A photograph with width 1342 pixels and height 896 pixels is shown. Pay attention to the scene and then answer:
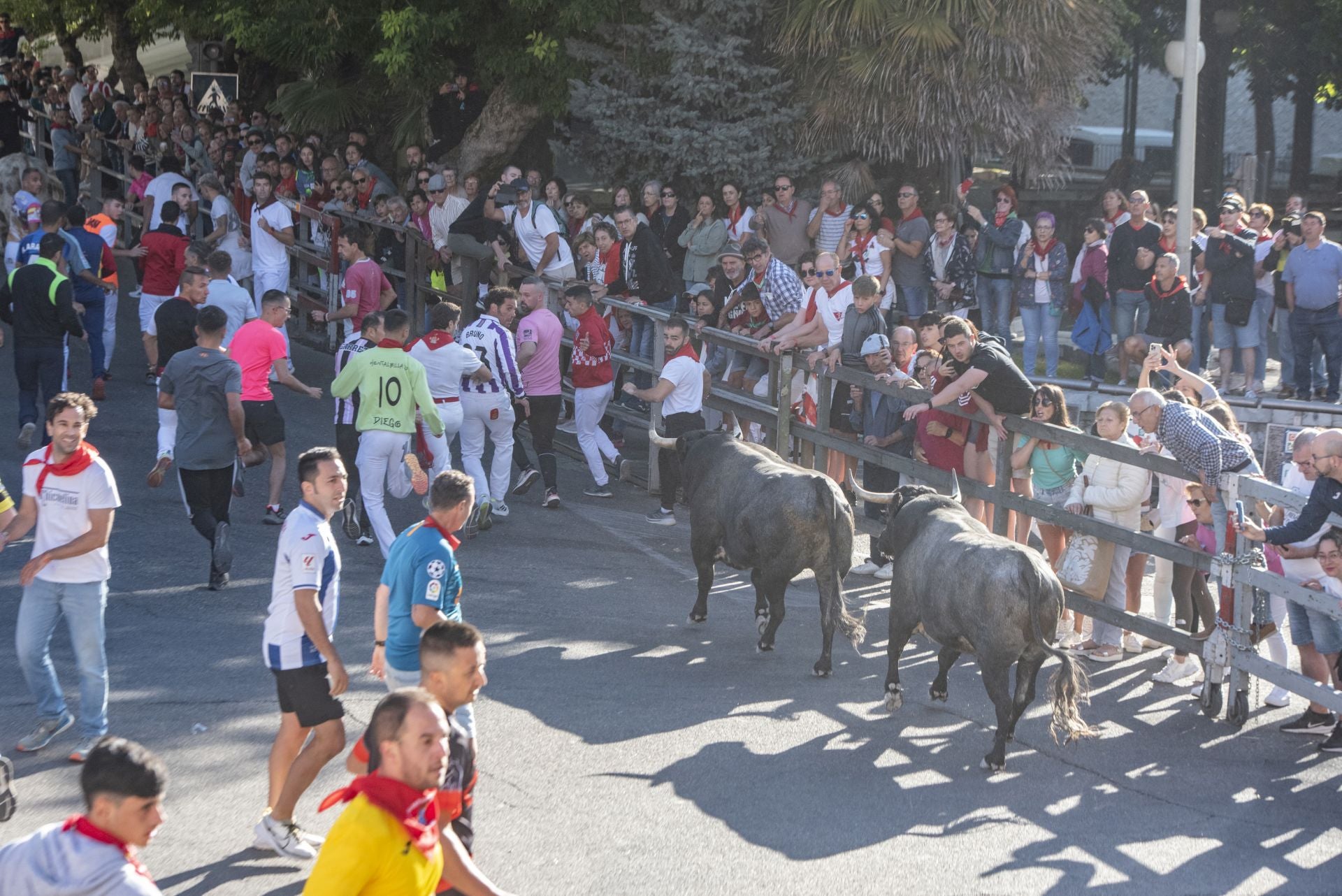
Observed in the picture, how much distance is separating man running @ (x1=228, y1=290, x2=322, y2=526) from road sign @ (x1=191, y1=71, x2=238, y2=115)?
12814 millimetres

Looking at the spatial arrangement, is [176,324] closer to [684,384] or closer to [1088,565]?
[684,384]

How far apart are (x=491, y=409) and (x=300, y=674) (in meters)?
5.93

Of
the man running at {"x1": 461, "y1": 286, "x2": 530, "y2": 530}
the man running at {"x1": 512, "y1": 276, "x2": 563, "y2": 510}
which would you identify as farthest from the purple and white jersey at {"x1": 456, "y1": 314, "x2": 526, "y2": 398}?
the man running at {"x1": 512, "y1": 276, "x2": 563, "y2": 510}

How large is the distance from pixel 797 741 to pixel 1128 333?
8.46 meters

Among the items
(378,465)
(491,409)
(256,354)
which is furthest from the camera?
(491,409)

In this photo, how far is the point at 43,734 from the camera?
725cm

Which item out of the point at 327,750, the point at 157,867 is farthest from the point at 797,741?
the point at 157,867

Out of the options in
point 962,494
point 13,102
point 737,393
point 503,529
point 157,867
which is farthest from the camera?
point 13,102

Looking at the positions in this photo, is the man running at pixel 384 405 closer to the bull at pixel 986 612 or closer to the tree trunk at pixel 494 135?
the bull at pixel 986 612

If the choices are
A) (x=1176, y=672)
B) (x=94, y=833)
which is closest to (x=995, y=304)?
(x=1176, y=672)

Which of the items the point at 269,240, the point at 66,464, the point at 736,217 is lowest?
the point at 66,464

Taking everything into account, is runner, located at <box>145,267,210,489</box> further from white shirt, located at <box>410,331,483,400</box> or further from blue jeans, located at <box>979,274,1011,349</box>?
blue jeans, located at <box>979,274,1011,349</box>

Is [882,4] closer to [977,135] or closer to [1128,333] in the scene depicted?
[977,135]

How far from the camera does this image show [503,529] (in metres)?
12.1
